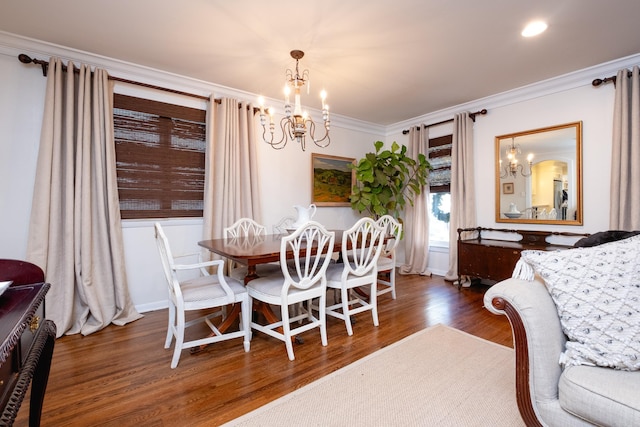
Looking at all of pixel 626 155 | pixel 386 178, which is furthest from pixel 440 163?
pixel 626 155

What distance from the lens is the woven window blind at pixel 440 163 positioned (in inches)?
173

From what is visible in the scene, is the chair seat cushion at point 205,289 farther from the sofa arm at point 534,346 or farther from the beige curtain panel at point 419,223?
the beige curtain panel at point 419,223

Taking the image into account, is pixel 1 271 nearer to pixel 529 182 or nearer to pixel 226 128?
pixel 226 128

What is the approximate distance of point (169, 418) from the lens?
5.08 ft

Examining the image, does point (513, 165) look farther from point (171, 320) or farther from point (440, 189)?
point (171, 320)

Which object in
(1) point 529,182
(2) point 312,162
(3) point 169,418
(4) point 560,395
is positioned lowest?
(3) point 169,418

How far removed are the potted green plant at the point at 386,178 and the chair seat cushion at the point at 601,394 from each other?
3.40 metres

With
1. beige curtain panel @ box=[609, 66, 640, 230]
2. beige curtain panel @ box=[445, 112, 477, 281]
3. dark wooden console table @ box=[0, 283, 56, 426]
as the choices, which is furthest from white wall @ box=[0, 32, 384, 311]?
beige curtain panel @ box=[609, 66, 640, 230]

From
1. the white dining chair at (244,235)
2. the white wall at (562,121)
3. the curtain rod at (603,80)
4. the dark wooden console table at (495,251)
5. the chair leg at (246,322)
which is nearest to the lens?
the chair leg at (246,322)

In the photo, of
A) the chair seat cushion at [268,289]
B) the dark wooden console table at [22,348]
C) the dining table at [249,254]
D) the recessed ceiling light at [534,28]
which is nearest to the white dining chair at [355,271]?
the dining table at [249,254]

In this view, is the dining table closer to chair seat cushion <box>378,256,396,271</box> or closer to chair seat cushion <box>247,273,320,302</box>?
chair seat cushion <box>247,273,320,302</box>

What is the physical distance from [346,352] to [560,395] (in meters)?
1.35

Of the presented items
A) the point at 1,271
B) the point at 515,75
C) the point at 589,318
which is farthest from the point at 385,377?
the point at 515,75

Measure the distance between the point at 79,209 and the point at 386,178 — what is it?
3644 millimetres
